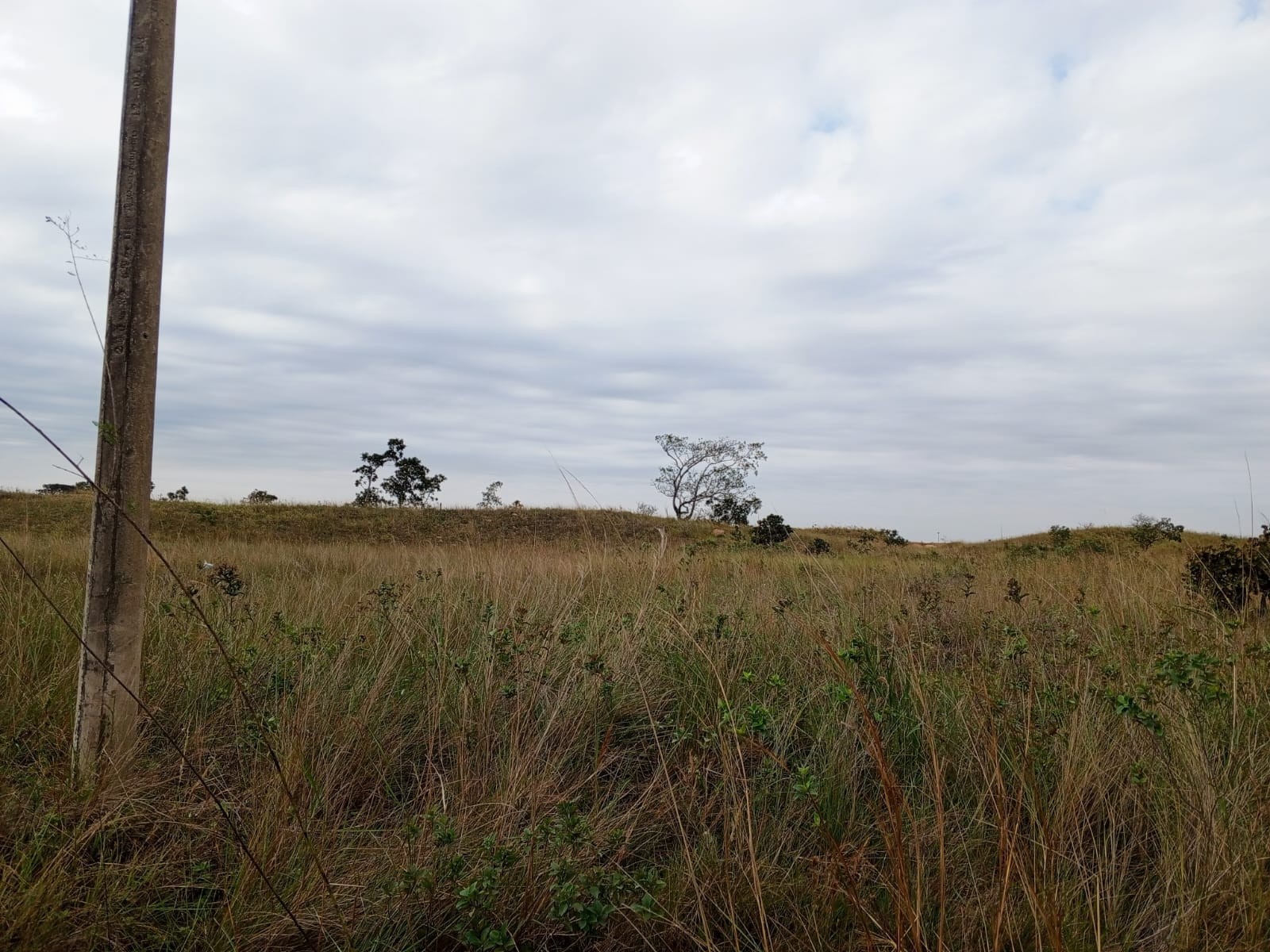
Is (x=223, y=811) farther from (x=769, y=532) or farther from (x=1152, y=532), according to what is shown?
(x=1152, y=532)

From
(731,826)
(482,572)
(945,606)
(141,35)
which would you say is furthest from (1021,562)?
(141,35)

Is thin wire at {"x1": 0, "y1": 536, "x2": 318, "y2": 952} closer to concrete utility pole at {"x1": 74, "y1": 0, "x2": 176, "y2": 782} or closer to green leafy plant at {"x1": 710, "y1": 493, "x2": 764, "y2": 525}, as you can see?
concrete utility pole at {"x1": 74, "y1": 0, "x2": 176, "y2": 782}

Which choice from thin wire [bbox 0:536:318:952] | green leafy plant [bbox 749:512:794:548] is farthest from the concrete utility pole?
green leafy plant [bbox 749:512:794:548]

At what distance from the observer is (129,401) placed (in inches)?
104

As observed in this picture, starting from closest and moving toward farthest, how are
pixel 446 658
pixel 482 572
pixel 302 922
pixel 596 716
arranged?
1. pixel 302 922
2. pixel 596 716
3. pixel 446 658
4. pixel 482 572

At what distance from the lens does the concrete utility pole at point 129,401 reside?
8.56ft

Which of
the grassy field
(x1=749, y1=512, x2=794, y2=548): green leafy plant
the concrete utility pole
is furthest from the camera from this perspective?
(x1=749, y1=512, x2=794, y2=548): green leafy plant

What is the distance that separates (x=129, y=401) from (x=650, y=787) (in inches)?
91.8

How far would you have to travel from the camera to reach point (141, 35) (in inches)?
107

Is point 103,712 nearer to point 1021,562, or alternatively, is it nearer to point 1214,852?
point 1214,852

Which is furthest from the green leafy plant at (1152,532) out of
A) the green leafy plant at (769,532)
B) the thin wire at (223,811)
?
the thin wire at (223,811)

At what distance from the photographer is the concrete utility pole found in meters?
2.61

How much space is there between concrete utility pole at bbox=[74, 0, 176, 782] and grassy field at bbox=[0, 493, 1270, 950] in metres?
0.27

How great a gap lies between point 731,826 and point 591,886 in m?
0.57
